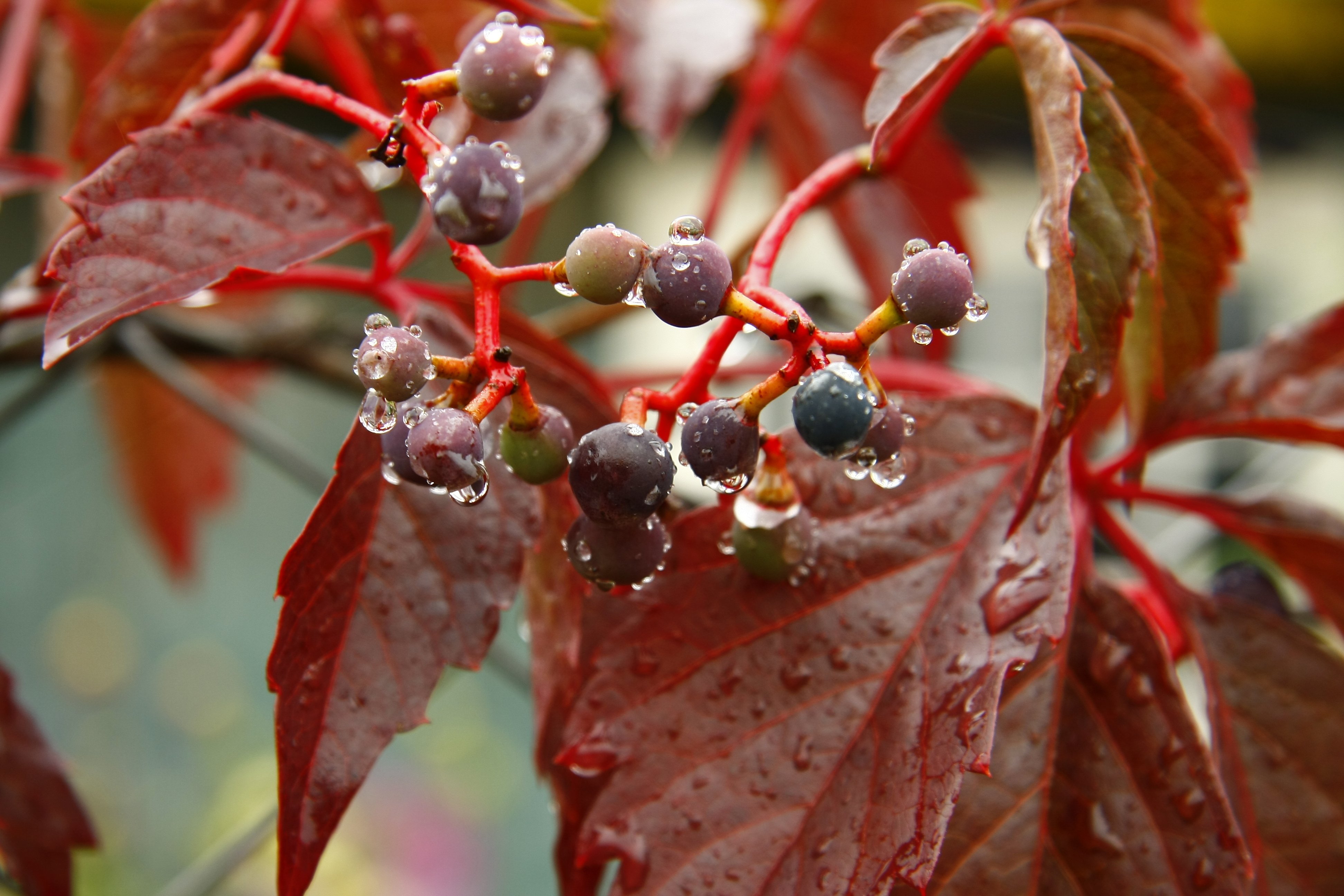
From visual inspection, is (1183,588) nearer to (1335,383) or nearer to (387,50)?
(1335,383)

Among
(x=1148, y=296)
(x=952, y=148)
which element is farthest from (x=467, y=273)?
(x=952, y=148)

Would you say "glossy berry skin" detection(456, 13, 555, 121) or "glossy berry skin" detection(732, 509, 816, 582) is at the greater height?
"glossy berry skin" detection(456, 13, 555, 121)

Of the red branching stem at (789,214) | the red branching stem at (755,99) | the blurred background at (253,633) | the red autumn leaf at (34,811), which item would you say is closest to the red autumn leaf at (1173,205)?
the red branching stem at (789,214)

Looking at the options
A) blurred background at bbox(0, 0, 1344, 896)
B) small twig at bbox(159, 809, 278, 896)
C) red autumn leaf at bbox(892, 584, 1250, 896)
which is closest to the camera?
red autumn leaf at bbox(892, 584, 1250, 896)

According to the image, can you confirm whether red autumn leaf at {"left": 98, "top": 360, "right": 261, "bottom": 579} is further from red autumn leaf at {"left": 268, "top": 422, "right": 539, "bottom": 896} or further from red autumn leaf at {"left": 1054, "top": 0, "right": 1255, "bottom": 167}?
red autumn leaf at {"left": 1054, "top": 0, "right": 1255, "bottom": 167}

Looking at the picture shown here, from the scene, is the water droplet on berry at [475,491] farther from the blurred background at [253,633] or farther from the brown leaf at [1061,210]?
the blurred background at [253,633]

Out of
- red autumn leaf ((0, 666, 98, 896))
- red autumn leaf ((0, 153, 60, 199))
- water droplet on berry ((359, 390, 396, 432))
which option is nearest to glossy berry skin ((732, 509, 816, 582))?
water droplet on berry ((359, 390, 396, 432))
